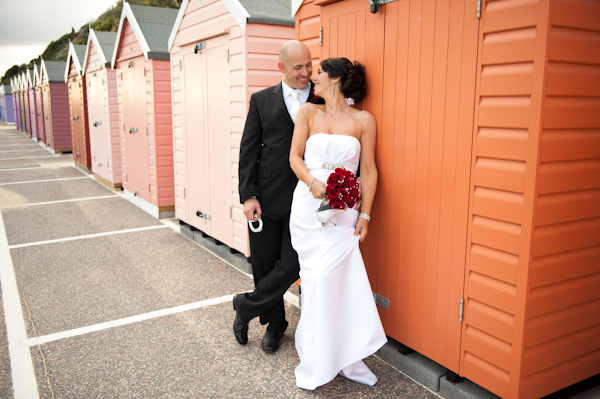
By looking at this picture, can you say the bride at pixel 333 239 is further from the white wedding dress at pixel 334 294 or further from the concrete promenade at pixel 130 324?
the concrete promenade at pixel 130 324

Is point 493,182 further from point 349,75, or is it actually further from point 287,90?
point 287,90

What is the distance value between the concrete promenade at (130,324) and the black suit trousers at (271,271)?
30 centimetres

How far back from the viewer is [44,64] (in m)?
18.6

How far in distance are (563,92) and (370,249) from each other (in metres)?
1.61

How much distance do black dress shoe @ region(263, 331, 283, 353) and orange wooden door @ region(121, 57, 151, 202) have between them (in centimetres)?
556

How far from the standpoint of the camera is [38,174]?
44.3 feet

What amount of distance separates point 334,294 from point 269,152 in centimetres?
108

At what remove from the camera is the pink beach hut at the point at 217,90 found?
5.21 metres

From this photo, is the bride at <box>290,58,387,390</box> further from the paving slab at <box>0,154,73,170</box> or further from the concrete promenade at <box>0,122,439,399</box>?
the paving slab at <box>0,154,73,170</box>

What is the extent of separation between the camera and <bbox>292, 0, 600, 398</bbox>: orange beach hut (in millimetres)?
2400

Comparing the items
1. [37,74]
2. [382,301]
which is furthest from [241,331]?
[37,74]

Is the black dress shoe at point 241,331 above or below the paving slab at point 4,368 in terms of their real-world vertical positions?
above

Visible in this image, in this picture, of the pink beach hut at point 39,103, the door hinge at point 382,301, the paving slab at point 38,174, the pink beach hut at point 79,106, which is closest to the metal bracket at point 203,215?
the door hinge at point 382,301

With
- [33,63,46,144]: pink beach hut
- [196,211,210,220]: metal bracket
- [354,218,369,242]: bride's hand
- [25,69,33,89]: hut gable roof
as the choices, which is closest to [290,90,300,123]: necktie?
[354,218,369,242]: bride's hand
